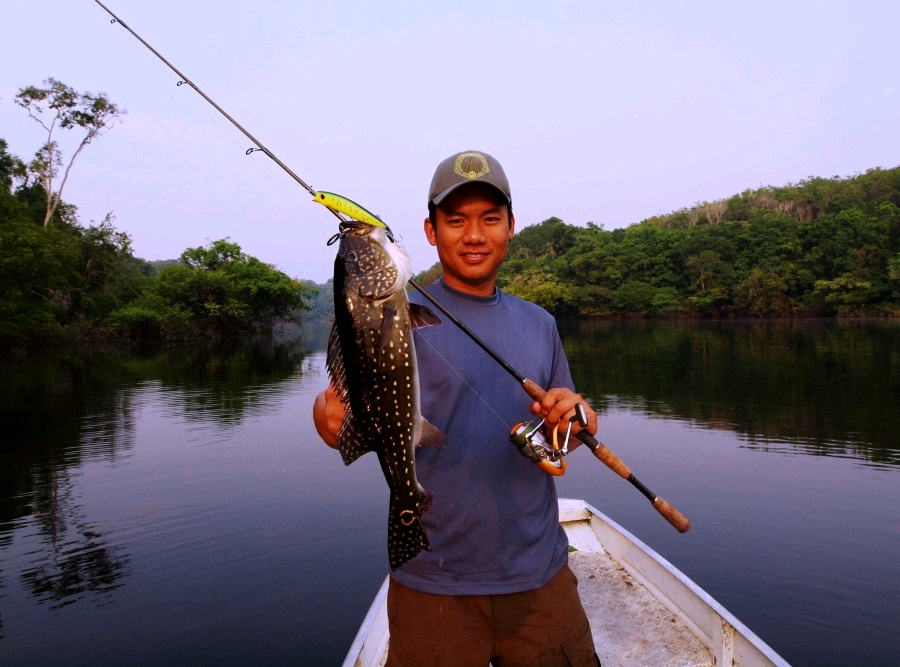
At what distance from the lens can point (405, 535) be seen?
251 cm

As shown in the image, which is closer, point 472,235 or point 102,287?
point 472,235

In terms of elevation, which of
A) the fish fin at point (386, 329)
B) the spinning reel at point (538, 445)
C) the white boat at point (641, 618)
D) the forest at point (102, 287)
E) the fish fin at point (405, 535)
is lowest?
the white boat at point (641, 618)

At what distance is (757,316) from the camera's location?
226 feet

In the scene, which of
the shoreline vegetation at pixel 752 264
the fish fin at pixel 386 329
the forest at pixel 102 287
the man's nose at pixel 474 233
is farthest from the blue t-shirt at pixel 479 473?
the shoreline vegetation at pixel 752 264

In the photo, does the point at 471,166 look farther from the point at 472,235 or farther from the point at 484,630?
the point at 484,630

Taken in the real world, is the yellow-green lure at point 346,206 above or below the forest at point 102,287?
below

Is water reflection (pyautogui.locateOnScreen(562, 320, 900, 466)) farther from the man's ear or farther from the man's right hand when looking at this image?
the man's right hand

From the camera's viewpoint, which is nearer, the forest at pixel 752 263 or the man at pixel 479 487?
the man at pixel 479 487

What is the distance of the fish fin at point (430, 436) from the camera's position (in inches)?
99.1

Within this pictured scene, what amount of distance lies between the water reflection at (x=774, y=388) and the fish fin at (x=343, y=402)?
12158 mm

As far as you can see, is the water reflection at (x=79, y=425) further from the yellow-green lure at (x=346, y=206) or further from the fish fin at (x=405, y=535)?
the yellow-green lure at (x=346, y=206)

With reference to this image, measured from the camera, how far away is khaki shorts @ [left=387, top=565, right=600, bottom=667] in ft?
8.34

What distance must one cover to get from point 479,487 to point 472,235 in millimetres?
1074

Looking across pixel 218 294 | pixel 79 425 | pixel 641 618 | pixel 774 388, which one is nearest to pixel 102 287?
pixel 218 294
